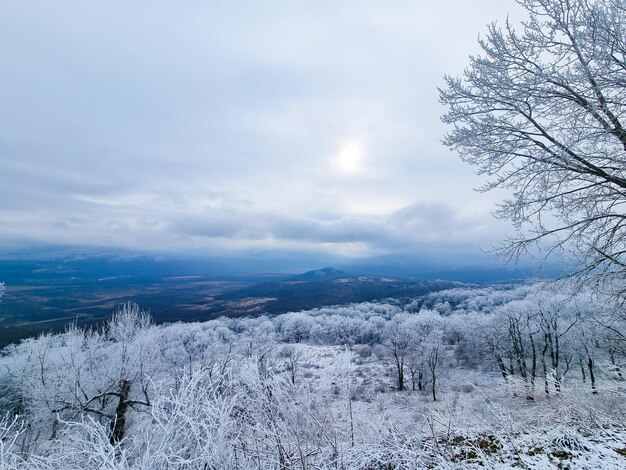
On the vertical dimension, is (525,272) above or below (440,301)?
above

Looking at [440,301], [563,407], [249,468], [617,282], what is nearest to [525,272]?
[617,282]

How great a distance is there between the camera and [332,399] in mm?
9508

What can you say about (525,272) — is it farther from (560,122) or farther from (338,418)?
(338,418)

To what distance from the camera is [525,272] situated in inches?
240

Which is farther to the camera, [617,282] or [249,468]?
[617,282]

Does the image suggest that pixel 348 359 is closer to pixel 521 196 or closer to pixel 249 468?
pixel 249 468

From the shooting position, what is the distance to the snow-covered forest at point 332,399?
12.7 ft

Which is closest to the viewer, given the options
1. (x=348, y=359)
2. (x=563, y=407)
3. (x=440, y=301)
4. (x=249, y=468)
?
(x=249, y=468)

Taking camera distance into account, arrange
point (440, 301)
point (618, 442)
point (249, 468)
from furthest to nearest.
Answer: point (440, 301)
point (618, 442)
point (249, 468)

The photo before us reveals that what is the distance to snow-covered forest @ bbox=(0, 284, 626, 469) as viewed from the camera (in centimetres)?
386

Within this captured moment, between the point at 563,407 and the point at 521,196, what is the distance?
553 centimetres

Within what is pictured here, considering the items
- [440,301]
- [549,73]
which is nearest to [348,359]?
[549,73]

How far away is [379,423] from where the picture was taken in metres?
5.36

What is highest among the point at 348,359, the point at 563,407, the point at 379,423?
the point at 348,359
